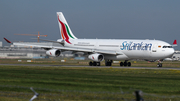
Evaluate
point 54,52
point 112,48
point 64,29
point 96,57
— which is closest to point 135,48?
point 112,48

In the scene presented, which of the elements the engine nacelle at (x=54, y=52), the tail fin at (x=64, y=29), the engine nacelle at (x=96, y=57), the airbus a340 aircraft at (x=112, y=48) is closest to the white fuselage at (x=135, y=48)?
the airbus a340 aircraft at (x=112, y=48)

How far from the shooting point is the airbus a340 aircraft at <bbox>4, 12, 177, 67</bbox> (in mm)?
47750

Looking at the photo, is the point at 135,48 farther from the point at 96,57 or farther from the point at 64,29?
the point at 64,29

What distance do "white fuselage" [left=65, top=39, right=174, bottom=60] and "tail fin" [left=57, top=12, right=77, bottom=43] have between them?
17.0 ft

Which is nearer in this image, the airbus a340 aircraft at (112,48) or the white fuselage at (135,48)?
the white fuselage at (135,48)

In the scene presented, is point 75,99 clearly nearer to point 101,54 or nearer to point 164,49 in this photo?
point 164,49

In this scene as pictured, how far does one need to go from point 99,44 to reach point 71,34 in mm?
8019

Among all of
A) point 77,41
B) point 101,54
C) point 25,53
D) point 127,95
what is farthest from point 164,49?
point 25,53

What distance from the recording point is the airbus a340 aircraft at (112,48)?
47.8 meters

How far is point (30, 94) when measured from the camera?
58.1 feet

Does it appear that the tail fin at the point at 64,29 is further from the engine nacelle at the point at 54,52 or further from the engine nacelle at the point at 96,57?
the engine nacelle at the point at 96,57

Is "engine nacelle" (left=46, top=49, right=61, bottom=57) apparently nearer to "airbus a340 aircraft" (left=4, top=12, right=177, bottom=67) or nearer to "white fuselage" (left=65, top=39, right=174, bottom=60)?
"airbus a340 aircraft" (left=4, top=12, right=177, bottom=67)

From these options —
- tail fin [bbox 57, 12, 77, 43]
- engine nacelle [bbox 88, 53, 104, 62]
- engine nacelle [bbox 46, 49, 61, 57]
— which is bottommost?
engine nacelle [bbox 88, 53, 104, 62]

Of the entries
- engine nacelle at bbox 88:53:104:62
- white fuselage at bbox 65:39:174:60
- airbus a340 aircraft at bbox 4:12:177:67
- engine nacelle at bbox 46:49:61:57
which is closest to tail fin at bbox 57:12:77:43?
airbus a340 aircraft at bbox 4:12:177:67
